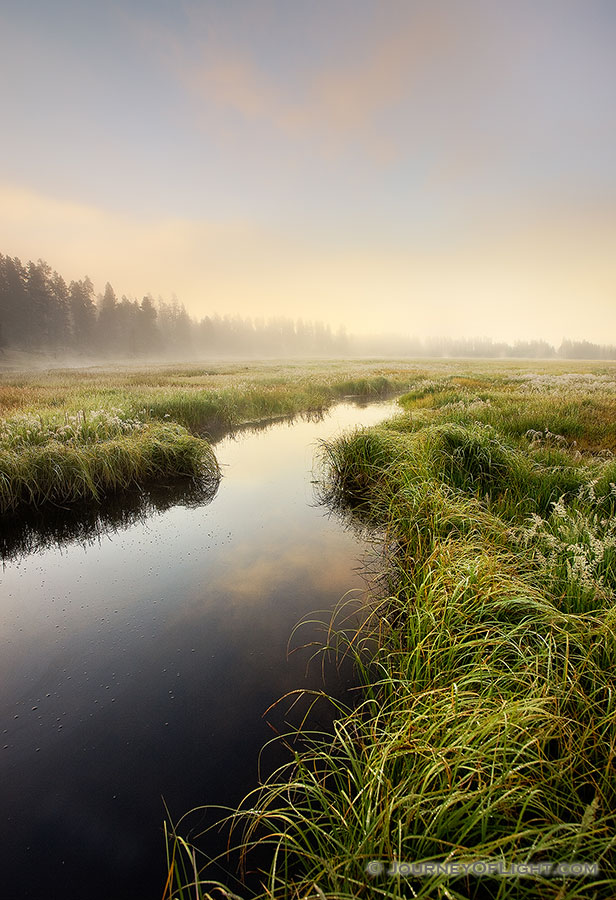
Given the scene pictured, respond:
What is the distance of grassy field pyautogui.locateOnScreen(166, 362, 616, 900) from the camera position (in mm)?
1532

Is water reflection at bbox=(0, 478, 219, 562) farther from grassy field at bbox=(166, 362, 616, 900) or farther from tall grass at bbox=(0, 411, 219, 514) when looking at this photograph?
grassy field at bbox=(166, 362, 616, 900)

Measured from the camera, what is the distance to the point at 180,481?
880 cm

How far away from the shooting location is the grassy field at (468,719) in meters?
1.53

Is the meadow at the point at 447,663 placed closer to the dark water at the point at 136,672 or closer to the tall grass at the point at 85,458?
the tall grass at the point at 85,458

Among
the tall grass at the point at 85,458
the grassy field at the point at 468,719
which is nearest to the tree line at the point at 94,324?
the tall grass at the point at 85,458

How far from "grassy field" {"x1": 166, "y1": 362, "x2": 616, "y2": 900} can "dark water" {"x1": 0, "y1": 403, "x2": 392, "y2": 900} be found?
361 millimetres

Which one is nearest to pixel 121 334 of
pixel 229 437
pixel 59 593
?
pixel 229 437

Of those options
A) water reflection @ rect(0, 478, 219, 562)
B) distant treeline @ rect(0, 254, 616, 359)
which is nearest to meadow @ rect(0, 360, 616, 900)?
water reflection @ rect(0, 478, 219, 562)

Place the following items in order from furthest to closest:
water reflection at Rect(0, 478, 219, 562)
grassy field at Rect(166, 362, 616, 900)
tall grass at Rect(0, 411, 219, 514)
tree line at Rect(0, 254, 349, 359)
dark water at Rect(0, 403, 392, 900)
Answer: tree line at Rect(0, 254, 349, 359)
tall grass at Rect(0, 411, 219, 514)
water reflection at Rect(0, 478, 219, 562)
dark water at Rect(0, 403, 392, 900)
grassy field at Rect(166, 362, 616, 900)

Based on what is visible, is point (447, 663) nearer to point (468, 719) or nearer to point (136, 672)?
point (468, 719)

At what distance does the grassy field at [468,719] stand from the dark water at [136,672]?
1.19ft

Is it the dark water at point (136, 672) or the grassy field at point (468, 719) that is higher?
the grassy field at point (468, 719)

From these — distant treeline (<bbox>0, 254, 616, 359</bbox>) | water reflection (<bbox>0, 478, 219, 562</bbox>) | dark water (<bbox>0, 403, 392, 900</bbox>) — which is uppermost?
distant treeline (<bbox>0, 254, 616, 359</bbox>)

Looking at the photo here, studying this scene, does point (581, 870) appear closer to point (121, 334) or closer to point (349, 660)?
point (349, 660)
